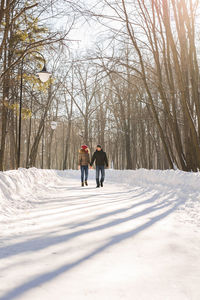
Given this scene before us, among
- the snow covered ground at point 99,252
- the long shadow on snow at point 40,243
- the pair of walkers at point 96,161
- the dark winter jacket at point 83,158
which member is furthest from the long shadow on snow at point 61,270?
the dark winter jacket at point 83,158

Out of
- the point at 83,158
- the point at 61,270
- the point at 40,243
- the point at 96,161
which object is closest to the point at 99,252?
the point at 61,270

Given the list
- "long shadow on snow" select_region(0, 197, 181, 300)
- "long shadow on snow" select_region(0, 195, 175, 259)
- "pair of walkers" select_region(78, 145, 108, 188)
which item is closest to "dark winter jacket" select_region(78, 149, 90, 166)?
"pair of walkers" select_region(78, 145, 108, 188)

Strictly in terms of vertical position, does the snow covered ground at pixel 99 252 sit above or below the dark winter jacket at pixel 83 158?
below

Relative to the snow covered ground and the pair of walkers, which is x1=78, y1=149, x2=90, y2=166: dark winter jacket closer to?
the pair of walkers

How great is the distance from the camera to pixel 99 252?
10.9 feet

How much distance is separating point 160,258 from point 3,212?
3.60m

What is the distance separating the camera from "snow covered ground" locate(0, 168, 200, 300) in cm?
234

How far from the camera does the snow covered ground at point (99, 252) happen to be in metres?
2.34

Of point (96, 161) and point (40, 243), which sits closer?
point (40, 243)

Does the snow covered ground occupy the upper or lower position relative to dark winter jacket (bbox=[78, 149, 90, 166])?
lower

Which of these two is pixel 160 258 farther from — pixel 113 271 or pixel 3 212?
pixel 3 212

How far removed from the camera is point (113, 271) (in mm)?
2742

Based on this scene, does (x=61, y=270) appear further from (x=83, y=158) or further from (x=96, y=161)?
(x=83, y=158)

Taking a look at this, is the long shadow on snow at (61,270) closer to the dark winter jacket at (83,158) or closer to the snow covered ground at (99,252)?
the snow covered ground at (99,252)
